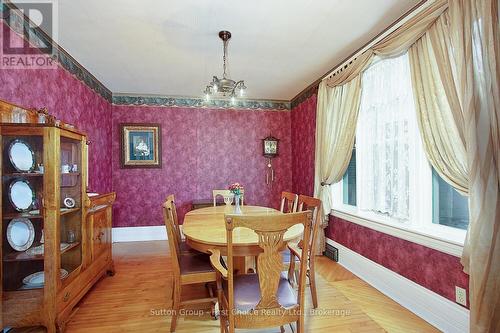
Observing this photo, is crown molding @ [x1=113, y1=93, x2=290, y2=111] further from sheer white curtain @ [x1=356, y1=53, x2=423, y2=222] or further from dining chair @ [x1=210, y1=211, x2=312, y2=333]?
dining chair @ [x1=210, y1=211, x2=312, y2=333]

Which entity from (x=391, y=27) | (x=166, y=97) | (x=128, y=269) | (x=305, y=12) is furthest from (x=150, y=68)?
(x=391, y=27)

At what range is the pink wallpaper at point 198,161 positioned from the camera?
438 cm

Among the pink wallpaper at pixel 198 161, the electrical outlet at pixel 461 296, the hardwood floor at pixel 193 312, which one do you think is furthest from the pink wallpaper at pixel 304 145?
the electrical outlet at pixel 461 296

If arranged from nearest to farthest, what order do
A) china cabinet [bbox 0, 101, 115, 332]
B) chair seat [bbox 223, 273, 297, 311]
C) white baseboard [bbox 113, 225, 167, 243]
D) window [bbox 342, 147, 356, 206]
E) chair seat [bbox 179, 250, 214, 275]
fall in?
1. chair seat [bbox 223, 273, 297, 311]
2. china cabinet [bbox 0, 101, 115, 332]
3. chair seat [bbox 179, 250, 214, 275]
4. window [bbox 342, 147, 356, 206]
5. white baseboard [bbox 113, 225, 167, 243]

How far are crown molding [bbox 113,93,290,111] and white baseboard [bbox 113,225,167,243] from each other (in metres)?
2.25

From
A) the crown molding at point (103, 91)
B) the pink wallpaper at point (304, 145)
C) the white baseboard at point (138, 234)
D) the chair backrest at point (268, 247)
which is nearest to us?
the chair backrest at point (268, 247)

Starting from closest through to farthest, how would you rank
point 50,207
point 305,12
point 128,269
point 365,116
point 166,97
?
point 50,207 < point 305,12 < point 365,116 < point 128,269 < point 166,97

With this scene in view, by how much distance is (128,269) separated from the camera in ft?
10.1

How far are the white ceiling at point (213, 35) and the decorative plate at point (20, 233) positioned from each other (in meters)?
1.75

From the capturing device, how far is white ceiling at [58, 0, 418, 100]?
203 centimetres

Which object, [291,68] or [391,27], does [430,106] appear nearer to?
[391,27]

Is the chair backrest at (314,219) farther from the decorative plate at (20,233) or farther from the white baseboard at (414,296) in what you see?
the decorative plate at (20,233)

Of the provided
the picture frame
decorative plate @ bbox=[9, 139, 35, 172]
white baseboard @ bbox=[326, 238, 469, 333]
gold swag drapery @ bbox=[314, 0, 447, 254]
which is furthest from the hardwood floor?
the picture frame

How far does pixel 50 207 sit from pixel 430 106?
298cm
